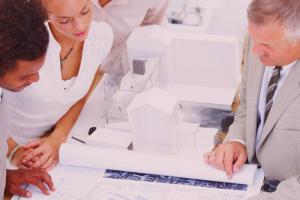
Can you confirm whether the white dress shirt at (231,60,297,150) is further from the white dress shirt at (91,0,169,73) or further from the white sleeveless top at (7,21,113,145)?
the white dress shirt at (91,0,169,73)

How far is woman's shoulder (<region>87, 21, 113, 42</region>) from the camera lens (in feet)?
6.11

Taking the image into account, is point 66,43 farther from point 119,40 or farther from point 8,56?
point 8,56

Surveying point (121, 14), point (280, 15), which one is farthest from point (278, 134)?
point (121, 14)

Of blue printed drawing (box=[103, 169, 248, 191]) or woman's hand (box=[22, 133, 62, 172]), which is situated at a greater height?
woman's hand (box=[22, 133, 62, 172])

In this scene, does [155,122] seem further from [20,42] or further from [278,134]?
[20,42]

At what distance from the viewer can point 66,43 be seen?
72.2 inches

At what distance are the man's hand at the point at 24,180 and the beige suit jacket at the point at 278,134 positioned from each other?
2.66 ft

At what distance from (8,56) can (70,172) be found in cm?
67

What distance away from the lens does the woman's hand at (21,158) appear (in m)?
1.56

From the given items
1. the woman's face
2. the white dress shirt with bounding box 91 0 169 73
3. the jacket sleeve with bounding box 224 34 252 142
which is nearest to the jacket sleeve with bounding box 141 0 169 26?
the white dress shirt with bounding box 91 0 169 73

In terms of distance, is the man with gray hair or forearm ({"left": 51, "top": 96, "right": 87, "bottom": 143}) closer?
the man with gray hair

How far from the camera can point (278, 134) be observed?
1384 mm

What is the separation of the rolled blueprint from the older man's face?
0.44 m

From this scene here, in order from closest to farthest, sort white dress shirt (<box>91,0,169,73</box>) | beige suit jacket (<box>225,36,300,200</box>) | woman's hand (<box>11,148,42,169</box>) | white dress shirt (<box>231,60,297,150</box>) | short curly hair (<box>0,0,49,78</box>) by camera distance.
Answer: short curly hair (<box>0,0,49,78</box>), beige suit jacket (<box>225,36,300,200</box>), white dress shirt (<box>231,60,297,150</box>), woman's hand (<box>11,148,42,169</box>), white dress shirt (<box>91,0,169,73</box>)
